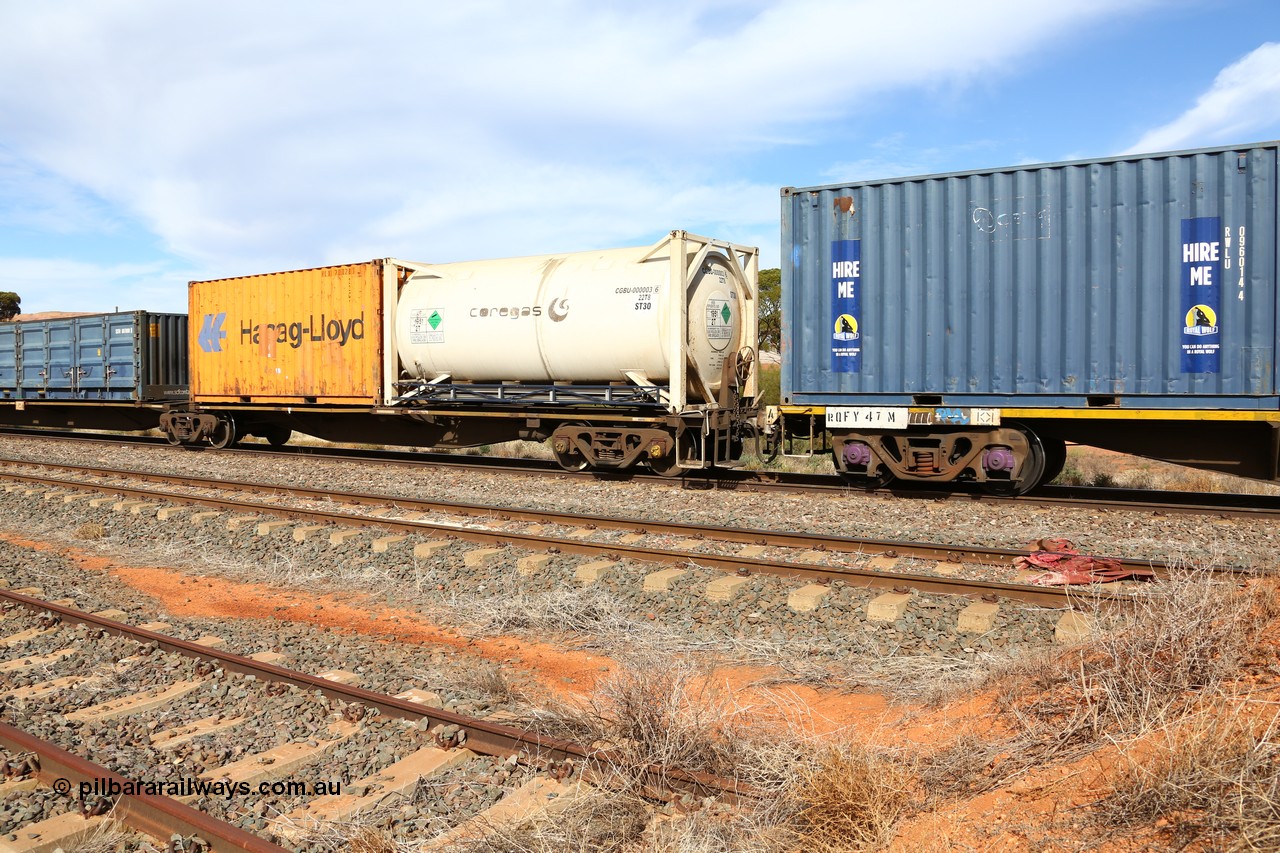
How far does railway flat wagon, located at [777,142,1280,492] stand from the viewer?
33.3 feet

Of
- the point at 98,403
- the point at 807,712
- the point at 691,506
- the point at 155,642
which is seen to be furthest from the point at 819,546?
the point at 98,403

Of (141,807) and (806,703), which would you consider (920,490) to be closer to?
(806,703)

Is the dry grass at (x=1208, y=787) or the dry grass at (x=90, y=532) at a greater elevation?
the dry grass at (x=1208, y=787)

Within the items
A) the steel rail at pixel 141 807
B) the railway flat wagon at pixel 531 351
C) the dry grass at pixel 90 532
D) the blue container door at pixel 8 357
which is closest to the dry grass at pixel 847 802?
the steel rail at pixel 141 807

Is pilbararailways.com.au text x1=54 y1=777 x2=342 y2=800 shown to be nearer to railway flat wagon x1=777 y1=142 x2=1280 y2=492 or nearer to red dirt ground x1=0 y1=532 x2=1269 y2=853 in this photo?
red dirt ground x1=0 y1=532 x2=1269 y2=853

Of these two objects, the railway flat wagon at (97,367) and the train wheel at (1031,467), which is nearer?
the train wheel at (1031,467)

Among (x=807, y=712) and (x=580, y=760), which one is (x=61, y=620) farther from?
(x=807, y=712)

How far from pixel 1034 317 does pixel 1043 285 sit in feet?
1.34

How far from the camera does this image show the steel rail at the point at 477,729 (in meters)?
3.68

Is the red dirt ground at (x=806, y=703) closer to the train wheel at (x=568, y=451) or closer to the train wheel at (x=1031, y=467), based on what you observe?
the train wheel at (x=568, y=451)

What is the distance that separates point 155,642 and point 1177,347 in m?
10.8

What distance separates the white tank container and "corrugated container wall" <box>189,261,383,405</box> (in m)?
1.13

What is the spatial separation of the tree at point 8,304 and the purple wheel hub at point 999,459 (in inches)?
3226

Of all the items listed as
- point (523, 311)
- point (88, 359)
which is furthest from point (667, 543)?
point (88, 359)
